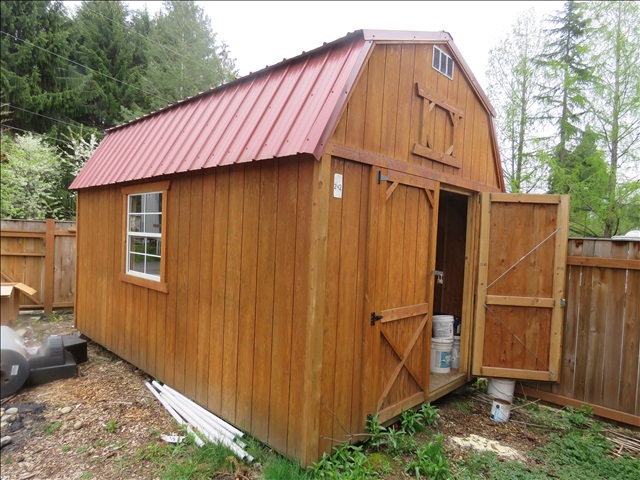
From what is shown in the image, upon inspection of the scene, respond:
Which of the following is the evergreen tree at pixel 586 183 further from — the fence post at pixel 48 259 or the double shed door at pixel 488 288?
the fence post at pixel 48 259

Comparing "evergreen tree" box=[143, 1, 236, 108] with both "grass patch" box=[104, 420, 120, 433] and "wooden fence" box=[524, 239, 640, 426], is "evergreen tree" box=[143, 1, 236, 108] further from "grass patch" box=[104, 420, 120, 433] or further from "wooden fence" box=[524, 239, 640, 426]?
"wooden fence" box=[524, 239, 640, 426]

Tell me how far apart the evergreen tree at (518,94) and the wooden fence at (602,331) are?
687 cm

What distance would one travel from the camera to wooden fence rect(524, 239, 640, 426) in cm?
381

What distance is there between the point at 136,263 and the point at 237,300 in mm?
2187

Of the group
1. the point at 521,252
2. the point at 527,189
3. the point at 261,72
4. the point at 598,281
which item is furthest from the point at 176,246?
the point at 527,189

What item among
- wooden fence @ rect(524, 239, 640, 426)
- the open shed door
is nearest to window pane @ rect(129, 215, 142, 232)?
the open shed door

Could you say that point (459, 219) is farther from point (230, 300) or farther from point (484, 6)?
point (230, 300)

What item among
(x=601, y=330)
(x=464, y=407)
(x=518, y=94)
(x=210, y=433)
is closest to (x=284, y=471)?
(x=210, y=433)

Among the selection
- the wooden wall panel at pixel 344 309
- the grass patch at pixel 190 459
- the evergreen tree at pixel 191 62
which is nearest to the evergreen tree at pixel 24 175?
the wooden wall panel at pixel 344 309

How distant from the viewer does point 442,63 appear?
12.7 feet

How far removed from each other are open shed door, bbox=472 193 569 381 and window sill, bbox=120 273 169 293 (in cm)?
353

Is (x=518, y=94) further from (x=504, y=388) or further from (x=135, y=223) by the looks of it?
(x=135, y=223)

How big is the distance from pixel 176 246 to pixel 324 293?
203cm

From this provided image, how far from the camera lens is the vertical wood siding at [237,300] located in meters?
2.76
